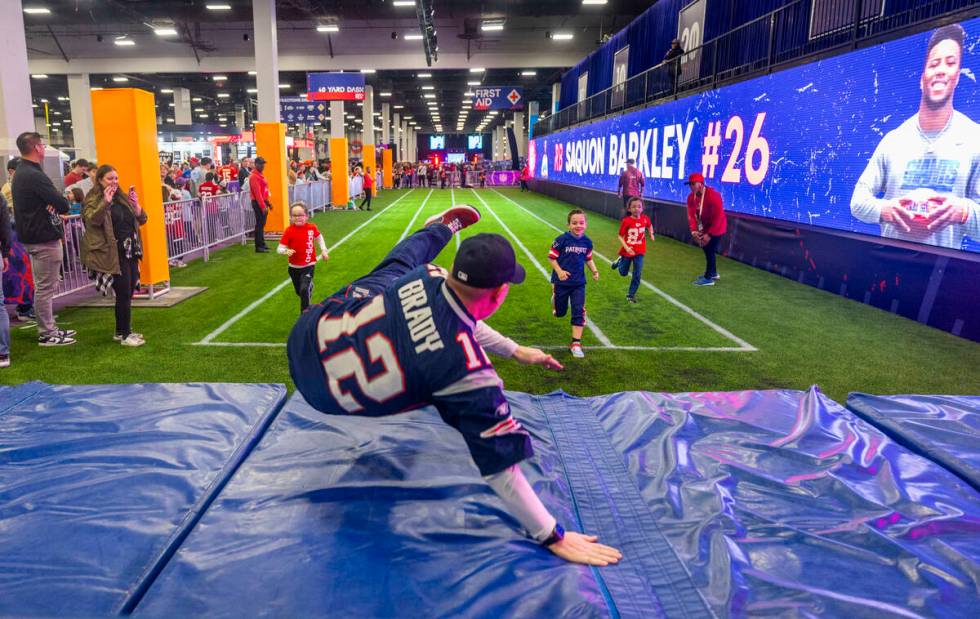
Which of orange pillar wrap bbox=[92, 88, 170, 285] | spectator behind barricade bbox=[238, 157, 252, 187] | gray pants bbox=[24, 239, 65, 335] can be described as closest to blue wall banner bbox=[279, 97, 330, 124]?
spectator behind barricade bbox=[238, 157, 252, 187]

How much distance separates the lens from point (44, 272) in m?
7.41

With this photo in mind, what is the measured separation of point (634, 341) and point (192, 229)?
10.5m

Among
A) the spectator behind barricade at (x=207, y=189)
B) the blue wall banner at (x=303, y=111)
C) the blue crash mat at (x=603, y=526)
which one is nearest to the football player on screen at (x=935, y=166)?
the blue crash mat at (x=603, y=526)

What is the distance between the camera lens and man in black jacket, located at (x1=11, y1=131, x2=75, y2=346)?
7102mm

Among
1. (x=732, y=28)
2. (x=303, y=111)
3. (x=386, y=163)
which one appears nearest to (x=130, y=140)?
(x=732, y=28)

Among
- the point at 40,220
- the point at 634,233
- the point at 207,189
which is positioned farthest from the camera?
the point at 207,189

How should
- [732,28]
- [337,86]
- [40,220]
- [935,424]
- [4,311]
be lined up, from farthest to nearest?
[337,86]
[732,28]
[40,220]
[4,311]
[935,424]

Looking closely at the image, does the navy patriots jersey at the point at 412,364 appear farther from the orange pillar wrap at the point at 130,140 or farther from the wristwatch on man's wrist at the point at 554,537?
the orange pillar wrap at the point at 130,140

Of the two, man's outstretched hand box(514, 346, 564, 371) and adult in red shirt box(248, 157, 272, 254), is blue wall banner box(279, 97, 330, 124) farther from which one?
man's outstretched hand box(514, 346, 564, 371)

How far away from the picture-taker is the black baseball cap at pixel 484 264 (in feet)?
9.27

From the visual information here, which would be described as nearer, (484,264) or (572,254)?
(484,264)

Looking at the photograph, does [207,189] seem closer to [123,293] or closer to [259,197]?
[259,197]

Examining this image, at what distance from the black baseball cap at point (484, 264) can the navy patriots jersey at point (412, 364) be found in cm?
16

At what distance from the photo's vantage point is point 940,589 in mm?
2840
